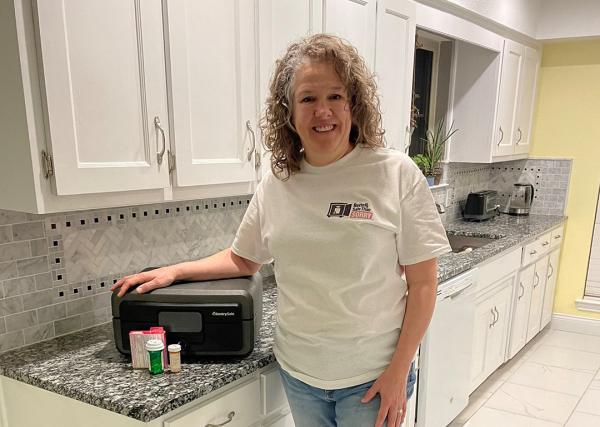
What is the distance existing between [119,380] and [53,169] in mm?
559

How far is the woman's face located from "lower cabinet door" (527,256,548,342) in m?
2.75

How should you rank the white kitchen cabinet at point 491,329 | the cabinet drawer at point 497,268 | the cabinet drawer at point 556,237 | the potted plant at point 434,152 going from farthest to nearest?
the cabinet drawer at point 556,237
the potted plant at point 434,152
the white kitchen cabinet at point 491,329
the cabinet drawer at point 497,268

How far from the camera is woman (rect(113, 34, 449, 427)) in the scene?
3.98 feet

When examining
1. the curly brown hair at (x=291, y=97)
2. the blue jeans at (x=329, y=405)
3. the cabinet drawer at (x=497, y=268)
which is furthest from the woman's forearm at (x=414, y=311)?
the cabinet drawer at (x=497, y=268)

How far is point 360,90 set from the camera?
4.00 ft

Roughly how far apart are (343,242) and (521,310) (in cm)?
257

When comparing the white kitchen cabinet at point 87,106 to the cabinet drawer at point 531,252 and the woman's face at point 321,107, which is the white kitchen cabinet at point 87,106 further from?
the cabinet drawer at point 531,252

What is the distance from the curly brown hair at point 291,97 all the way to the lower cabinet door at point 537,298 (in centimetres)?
267

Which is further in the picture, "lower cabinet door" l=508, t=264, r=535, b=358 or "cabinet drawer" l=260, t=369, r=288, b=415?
"lower cabinet door" l=508, t=264, r=535, b=358

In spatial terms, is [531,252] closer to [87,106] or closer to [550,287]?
[550,287]

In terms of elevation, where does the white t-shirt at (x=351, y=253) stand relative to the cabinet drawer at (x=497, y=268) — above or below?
above

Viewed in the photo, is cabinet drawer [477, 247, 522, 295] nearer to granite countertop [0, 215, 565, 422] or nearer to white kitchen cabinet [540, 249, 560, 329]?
white kitchen cabinet [540, 249, 560, 329]

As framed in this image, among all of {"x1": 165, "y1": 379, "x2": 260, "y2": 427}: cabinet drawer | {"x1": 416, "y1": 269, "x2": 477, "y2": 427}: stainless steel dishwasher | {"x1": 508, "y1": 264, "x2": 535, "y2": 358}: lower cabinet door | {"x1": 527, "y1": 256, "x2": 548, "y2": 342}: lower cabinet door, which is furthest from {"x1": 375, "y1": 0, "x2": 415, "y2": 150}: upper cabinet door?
Answer: {"x1": 527, "y1": 256, "x2": 548, "y2": 342}: lower cabinet door

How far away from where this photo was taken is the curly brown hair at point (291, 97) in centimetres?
119
